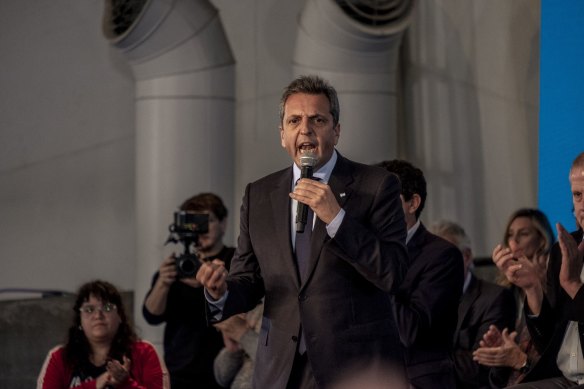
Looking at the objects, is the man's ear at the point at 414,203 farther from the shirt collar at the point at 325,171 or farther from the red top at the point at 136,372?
the red top at the point at 136,372

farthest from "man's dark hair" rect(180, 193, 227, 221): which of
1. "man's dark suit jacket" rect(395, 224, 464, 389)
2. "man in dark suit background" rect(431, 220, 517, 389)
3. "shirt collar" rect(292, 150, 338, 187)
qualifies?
"shirt collar" rect(292, 150, 338, 187)

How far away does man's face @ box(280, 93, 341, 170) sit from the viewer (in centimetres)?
274

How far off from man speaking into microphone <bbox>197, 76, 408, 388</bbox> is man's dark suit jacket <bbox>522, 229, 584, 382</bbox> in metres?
0.89

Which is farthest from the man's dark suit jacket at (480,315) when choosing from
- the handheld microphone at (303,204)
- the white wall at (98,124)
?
the handheld microphone at (303,204)

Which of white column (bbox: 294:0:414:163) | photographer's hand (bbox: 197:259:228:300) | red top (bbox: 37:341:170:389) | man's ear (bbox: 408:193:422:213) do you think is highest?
white column (bbox: 294:0:414:163)

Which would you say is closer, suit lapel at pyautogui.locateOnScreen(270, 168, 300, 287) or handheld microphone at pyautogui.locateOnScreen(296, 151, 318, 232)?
handheld microphone at pyautogui.locateOnScreen(296, 151, 318, 232)

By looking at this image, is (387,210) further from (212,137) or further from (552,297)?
(212,137)

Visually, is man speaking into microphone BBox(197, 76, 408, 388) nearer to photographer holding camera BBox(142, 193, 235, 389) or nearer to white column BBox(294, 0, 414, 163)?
photographer holding camera BBox(142, 193, 235, 389)

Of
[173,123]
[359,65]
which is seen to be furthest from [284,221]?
[173,123]

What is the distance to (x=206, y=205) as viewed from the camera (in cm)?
496

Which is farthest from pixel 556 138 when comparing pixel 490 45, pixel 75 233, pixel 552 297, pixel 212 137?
pixel 75 233

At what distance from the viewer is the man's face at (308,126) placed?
274 centimetres

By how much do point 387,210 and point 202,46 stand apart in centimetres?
406

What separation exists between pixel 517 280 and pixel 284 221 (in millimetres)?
1006
